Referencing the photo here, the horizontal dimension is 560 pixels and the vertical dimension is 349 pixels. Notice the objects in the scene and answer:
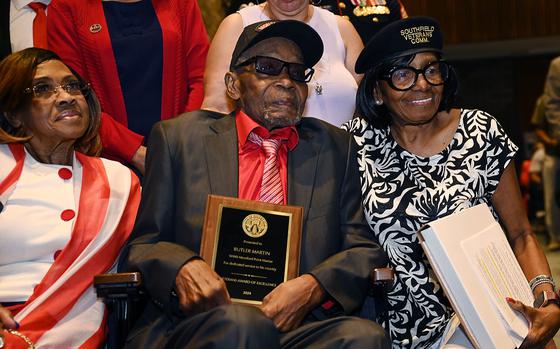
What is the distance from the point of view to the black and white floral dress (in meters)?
2.86

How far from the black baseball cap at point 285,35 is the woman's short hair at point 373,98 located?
0.20 metres

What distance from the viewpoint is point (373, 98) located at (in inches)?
121

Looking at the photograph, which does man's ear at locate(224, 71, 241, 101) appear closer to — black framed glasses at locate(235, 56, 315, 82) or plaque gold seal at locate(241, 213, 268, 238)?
black framed glasses at locate(235, 56, 315, 82)

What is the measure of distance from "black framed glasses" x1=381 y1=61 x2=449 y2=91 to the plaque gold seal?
0.70m

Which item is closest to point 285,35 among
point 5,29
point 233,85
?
point 233,85

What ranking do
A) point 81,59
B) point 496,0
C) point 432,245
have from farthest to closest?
1. point 496,0
2. point 81,59
3. point 432,245

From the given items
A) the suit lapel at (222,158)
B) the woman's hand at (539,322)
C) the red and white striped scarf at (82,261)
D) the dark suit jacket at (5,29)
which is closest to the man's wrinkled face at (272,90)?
the suit lapel at (222,158)

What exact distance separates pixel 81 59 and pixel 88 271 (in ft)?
3.38

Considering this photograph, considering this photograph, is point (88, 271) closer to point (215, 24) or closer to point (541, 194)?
point (215, 24)

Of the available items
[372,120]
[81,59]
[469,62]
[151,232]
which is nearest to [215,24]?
[81,59]

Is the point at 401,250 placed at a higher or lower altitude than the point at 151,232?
lower

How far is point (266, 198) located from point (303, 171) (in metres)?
0.16

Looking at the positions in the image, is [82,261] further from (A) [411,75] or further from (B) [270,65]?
(A) [411,75]

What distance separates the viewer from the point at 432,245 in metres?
2.42
